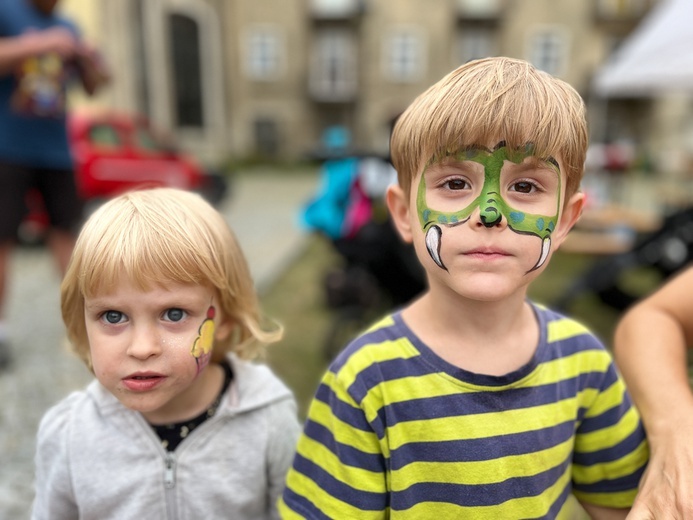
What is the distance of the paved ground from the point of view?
2.31 metres

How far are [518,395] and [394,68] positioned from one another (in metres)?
22.6

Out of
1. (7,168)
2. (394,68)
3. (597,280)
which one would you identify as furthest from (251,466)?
(394,68)

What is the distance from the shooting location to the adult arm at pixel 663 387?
3.41 ft

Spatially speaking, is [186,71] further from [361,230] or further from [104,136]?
[361,230]

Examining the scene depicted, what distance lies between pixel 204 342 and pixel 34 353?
2.75 m

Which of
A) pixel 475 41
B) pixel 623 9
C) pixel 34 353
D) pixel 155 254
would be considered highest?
pixel 623 9

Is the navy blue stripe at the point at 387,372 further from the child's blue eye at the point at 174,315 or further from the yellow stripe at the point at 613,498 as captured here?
the yellow stripe at the point at 613,498

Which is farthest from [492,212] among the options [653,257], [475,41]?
[475,41]

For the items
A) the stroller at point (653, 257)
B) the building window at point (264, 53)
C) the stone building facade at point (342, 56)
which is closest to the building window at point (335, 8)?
the stone building facade at point (342, 56)

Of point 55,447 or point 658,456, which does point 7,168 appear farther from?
point 658,456

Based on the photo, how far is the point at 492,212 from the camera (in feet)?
3.09

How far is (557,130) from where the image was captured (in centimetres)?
96

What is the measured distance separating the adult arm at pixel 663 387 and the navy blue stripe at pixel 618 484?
0.05 metres

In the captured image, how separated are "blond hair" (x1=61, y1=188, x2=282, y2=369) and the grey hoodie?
0.46 feet
